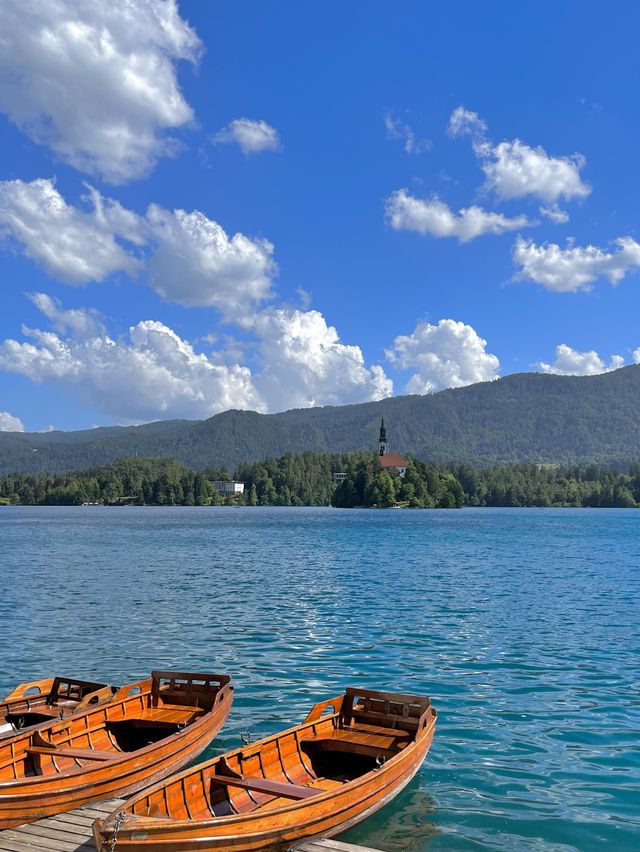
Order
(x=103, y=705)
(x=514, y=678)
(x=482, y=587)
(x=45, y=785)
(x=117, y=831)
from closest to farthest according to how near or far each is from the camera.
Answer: (x=117, y=831) → (x=45, y=785) → (x=103, y=705) → (x=514, y=678) → (x=482, y=587)

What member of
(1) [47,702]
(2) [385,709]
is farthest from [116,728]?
(2) [385,709]

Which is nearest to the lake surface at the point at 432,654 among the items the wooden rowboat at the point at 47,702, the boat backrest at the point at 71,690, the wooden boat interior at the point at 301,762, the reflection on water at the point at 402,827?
the reflection on water at the point at 402,827

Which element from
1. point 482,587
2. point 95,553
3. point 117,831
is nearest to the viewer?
point 117,831

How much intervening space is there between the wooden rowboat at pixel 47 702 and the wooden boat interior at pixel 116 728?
0.76m

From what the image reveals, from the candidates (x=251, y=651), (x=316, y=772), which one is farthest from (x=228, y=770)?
(x=251, y=651)

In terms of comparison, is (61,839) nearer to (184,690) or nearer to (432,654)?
(184,690)

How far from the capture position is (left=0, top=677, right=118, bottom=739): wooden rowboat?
1842cm

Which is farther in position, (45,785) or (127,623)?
(127,623)

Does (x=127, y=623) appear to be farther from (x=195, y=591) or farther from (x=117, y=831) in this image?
(x=117, y=831)

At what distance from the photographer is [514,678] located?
26.5 metres

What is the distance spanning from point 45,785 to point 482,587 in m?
43.0

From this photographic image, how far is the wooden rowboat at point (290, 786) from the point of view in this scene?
434 inches

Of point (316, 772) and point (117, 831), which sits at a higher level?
point (117, 831)

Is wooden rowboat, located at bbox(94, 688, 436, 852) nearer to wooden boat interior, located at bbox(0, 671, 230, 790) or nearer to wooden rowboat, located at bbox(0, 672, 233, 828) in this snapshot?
wooden rowboat, located at bbox(0, 672, 233, 828)
